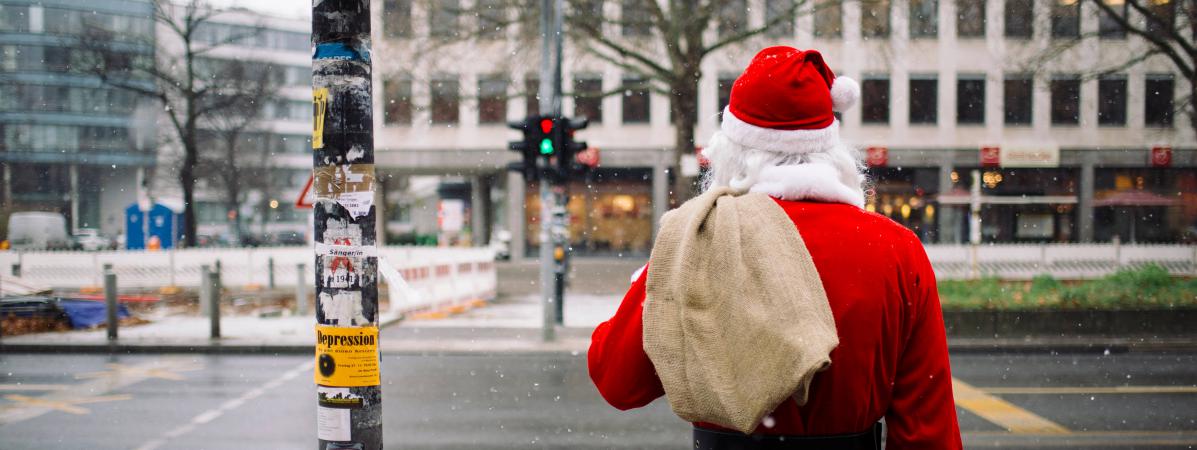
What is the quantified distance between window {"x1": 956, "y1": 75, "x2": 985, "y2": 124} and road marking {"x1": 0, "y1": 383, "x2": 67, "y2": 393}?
27119 mm

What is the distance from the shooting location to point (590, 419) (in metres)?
6.55

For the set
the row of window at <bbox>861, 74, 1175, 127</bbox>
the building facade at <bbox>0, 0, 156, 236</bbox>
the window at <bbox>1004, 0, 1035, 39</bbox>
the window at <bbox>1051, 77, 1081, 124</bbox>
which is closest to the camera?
the building facade at <bbox>0, 0, 156, 236</bbox>

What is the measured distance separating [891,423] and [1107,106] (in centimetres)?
3019

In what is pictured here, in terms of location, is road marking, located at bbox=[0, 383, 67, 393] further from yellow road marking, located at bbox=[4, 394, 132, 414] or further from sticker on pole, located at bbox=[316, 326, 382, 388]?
sticker on pole, located at bbox=[316, 326, 382, 388]

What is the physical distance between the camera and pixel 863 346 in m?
1.57

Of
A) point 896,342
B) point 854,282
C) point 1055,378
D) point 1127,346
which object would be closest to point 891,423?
point 896,342

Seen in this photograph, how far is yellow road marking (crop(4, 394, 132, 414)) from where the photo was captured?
22.8ft

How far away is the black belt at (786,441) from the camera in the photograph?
62.9 inches

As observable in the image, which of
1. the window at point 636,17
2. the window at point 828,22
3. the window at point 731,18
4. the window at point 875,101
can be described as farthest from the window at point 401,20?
the window at point 875,101

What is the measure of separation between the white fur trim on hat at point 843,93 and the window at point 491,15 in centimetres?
1414

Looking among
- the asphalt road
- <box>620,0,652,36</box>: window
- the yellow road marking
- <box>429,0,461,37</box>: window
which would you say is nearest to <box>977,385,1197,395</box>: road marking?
the asphalt road

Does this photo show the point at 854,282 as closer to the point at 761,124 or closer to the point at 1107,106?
the point at 761,124

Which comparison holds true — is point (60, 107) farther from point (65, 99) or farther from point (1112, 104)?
point (1112, 104)

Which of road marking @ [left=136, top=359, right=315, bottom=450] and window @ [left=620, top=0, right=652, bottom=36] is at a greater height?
window @ [left=620, top=0, right=652, bottom=36]
